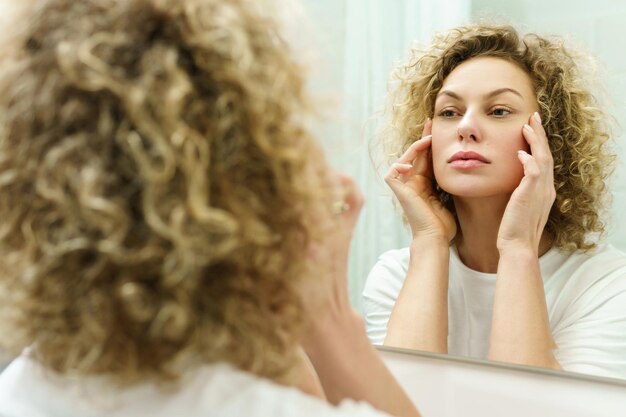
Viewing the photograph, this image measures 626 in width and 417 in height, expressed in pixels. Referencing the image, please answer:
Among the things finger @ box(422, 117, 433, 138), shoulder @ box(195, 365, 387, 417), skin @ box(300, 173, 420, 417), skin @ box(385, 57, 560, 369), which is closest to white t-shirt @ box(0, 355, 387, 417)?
shoulder @ box(195, 365, 387, 417)

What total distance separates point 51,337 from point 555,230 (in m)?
0.63

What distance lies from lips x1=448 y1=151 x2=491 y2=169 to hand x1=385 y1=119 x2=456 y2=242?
0.04 meters

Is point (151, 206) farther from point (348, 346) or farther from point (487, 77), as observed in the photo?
point (487, 77)

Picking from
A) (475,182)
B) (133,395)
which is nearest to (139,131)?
(133,395)

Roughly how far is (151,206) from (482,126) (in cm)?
57

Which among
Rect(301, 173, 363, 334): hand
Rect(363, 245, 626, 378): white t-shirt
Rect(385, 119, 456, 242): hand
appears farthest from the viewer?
Rect(385, 119, 456, 242): hand

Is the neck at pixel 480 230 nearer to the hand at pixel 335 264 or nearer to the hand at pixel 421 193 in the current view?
the hand at pixel 421 193

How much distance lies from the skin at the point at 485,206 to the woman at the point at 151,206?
1.42 feet

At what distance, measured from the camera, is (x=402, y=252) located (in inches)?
37.8

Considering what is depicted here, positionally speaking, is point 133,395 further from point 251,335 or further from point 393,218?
point 393,218

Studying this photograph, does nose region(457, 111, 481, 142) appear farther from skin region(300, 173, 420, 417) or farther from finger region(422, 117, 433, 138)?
skin region(300, 173, 420, 417)

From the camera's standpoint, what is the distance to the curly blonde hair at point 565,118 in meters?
0.82

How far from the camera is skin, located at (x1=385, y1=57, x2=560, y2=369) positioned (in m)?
0.84

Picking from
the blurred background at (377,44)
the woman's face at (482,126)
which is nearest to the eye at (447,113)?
the woman's face at (482,126)
